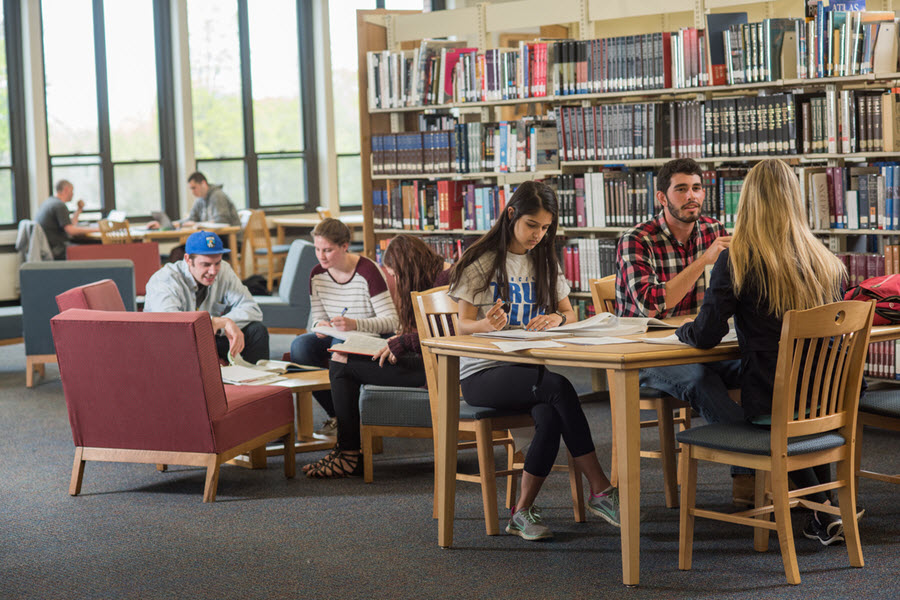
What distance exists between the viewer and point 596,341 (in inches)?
128

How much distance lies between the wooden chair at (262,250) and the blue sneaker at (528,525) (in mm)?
7332

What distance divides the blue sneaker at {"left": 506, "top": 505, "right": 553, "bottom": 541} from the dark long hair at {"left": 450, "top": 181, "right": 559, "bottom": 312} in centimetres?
75

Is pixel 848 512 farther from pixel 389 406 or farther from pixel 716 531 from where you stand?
pixel 389 406

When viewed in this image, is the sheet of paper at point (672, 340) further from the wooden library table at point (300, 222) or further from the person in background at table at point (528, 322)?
the wooden library table at point (300, 222)

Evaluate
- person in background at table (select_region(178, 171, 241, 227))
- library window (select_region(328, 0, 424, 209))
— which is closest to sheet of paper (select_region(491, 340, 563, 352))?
person in background at table (select_region(178, 171, 241, 227))

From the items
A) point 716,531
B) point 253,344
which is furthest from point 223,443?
point 716,531

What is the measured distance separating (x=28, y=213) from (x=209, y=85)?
7.68 ft

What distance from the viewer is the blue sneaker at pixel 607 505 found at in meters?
3.48

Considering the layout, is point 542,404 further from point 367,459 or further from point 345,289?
point 345,289

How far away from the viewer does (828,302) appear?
10.5ft

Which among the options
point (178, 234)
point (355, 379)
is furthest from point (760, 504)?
point (178, 234)

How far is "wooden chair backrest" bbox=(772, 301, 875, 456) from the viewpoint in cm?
296

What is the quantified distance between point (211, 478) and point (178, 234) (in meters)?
6.14

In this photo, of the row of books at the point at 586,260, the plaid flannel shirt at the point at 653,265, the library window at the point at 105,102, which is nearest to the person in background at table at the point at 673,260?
the plaid flannel shirt at the point at 653,265
